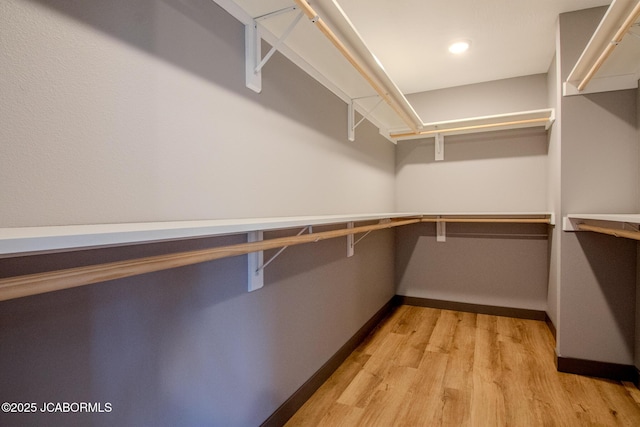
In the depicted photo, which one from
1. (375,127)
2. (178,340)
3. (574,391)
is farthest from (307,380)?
(375,127)

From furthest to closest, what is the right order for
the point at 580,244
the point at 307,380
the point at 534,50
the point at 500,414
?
the point at 534,50
the point at 580,244
the point at 307,380
the point at 500,414

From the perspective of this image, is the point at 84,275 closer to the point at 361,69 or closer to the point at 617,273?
the point at 361,69

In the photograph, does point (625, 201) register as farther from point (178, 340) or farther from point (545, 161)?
point (178, 340)

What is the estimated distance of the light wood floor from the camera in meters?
1.46

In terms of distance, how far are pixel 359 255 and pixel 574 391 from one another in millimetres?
1418

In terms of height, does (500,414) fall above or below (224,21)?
below

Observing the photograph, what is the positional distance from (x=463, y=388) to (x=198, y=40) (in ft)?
6.85

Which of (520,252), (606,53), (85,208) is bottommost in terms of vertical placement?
(520,252)

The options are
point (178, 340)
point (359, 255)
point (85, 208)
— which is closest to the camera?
point (85, 208)

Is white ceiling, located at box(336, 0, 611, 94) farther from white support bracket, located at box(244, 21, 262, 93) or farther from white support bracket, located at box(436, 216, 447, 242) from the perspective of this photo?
white support bracket, located at box(436, 216, 447, 242)

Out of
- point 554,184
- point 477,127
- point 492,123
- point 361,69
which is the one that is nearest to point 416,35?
point 361,69

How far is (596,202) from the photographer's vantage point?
69.1 inches

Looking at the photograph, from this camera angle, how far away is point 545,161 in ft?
8.36

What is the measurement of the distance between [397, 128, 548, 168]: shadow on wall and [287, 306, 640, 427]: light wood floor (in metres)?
1.50
